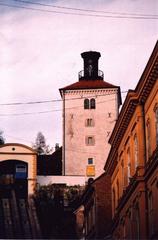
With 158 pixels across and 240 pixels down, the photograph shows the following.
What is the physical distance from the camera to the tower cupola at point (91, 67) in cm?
9950

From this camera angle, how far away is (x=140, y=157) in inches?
1240

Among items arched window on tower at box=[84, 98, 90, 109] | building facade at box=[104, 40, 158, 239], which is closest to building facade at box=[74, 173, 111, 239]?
building facade at box=[104, 40, 158, 239]

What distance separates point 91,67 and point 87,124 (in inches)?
464

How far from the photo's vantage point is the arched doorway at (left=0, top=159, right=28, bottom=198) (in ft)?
260

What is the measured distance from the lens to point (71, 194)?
2987 inches

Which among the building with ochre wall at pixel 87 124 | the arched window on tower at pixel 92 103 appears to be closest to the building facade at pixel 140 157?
the building with ochre wall at pixel 87 124

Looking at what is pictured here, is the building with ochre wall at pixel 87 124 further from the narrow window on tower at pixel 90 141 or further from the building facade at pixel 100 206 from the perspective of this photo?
the building facade at pixel 100 206

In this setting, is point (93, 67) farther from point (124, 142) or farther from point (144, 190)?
point (144, 190)

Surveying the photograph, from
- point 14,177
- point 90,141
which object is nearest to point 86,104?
point 90,141

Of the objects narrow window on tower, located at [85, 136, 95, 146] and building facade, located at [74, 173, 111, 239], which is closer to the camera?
building facade, located at [74, 173, 111, 239]

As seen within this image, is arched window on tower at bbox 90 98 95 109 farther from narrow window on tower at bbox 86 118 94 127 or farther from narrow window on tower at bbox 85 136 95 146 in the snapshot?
narrow window on tower at bbox 85 136 95 146

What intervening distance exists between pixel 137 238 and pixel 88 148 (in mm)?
57856

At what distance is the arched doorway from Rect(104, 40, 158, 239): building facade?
40.4m

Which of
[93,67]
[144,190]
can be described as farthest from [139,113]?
[93,67]
